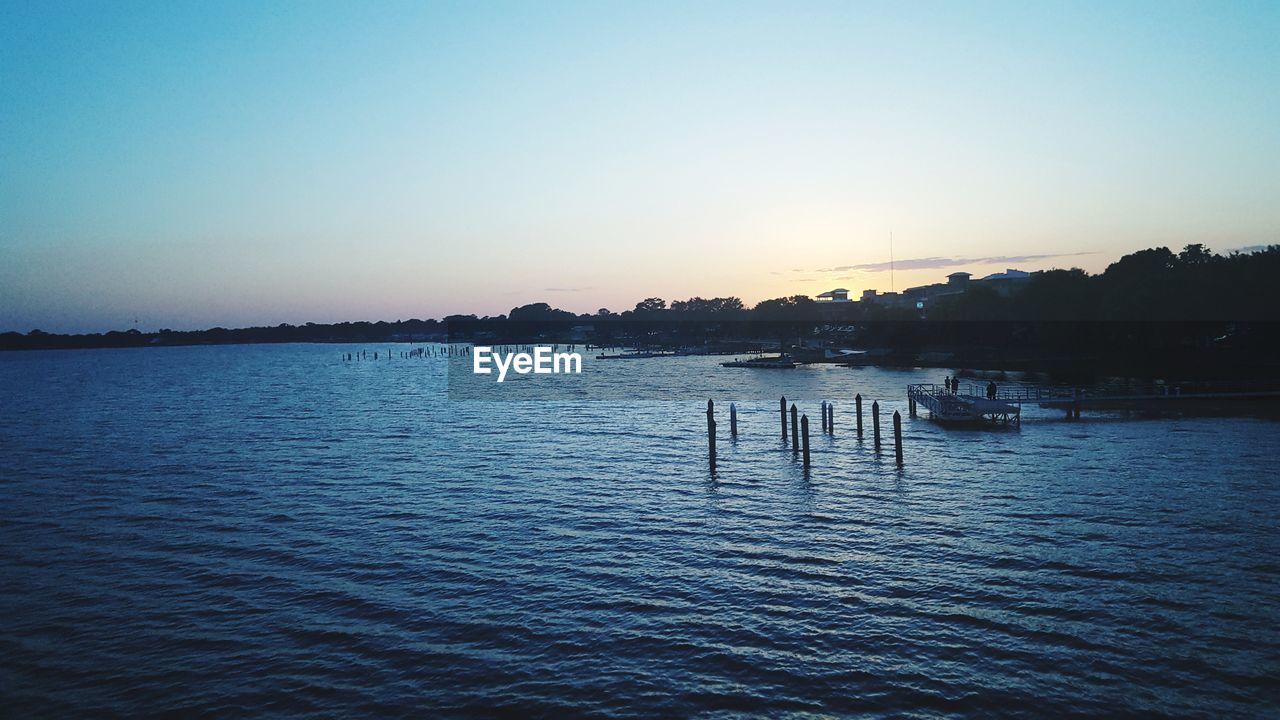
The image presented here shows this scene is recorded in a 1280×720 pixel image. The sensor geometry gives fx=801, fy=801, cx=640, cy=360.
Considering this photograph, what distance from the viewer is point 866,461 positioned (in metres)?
38.4

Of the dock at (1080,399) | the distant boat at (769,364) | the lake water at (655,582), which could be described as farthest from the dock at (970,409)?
the distant boat at (769,364)

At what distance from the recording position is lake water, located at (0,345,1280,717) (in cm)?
1489

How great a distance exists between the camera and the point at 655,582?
20688 mm

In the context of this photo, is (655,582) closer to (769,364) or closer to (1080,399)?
(1080,399)

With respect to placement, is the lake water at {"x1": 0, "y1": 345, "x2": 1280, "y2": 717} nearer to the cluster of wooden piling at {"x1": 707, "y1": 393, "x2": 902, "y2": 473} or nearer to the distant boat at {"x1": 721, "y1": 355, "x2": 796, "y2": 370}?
the cluster of wooden piling at {"x1": 707, "y1": 393, "x2": 902, "y2": 473}

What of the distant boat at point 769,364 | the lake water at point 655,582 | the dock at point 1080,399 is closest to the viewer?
the lake water at point 655,582

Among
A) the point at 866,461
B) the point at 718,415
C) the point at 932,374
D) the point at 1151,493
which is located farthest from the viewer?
the point at 932,374

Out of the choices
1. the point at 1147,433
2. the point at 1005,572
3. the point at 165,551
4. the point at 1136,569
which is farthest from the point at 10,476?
the point at 1147,433

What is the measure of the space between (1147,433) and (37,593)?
49574mm

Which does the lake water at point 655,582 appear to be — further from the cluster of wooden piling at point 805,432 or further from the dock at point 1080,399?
the dock at point 1080,399

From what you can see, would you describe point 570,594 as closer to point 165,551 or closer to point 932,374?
point 165,551

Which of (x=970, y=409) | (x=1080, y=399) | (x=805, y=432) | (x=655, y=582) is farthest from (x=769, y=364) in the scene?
(x=655, y=582)

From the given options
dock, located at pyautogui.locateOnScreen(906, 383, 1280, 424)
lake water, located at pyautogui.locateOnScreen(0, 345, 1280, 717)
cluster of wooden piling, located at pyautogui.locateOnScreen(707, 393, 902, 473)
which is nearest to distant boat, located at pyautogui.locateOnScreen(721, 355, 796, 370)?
dock, located at pyautogui.locateOnScreen(906, 383, 1280, 424)

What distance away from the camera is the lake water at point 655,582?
586 inches
